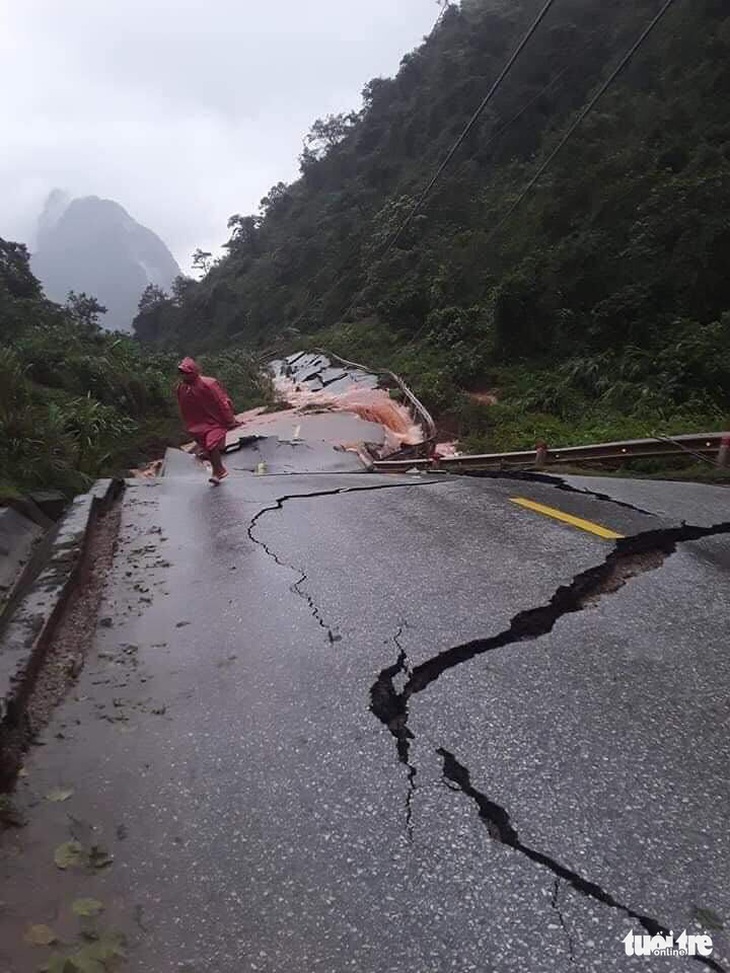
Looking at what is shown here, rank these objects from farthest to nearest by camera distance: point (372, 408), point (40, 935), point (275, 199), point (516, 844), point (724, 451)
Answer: point (275, 199) < point (372, 408) < point (724, 451) < point (516, 844) < point (40, 935)

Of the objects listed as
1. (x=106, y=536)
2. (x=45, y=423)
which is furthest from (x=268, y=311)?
(x=106, y=536)

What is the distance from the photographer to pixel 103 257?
164250 millimetres

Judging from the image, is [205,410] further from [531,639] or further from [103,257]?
[103,257]

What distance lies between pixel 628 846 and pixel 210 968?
122cm

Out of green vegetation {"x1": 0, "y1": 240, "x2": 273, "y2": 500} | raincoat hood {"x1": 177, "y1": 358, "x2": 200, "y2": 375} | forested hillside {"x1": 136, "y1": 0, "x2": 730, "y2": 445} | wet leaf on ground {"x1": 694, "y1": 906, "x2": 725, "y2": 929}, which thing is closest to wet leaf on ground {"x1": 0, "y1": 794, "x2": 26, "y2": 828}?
wet leaf on ground {"x1": 694, "y1": 906, "x2": 725, "y2": 929}

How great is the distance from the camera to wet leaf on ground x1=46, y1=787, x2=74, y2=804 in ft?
7.82

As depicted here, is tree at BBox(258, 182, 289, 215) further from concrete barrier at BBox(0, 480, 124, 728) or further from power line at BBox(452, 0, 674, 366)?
concrete barrier at BBox(0, 480, 124, 728)

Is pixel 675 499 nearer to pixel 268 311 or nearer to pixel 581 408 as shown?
pixel 581 408

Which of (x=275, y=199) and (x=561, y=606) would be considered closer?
(x=561, y=606)

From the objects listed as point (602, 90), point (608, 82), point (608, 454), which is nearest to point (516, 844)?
point (608, 454)

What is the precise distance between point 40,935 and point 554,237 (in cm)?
2543

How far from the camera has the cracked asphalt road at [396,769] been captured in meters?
1.85

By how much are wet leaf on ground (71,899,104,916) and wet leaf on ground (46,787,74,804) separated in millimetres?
501

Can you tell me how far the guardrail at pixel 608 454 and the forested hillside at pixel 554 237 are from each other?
354 centimetres
